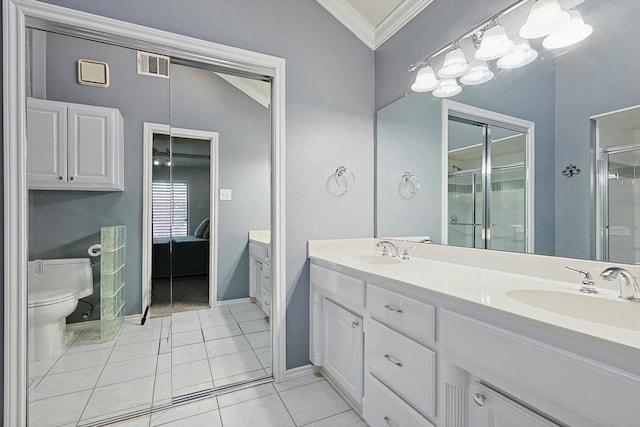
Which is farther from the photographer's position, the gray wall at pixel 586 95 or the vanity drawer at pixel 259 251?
the vanity drawer at pixel 259 251

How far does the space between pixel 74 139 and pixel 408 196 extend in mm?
2033

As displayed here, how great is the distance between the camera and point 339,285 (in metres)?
1.69

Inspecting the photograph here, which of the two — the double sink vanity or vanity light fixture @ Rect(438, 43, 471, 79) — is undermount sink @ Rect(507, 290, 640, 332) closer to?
the double sink vanity

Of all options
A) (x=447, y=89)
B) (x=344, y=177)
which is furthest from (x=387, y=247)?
(x=447, y=89)

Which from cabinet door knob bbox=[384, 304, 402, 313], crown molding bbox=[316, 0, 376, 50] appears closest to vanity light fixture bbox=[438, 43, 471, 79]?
crown molding bbox=[316, 0, 376, 50]

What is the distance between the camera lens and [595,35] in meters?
1.16

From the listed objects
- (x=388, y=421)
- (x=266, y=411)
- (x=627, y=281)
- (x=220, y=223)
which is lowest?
(x=266, y=411)

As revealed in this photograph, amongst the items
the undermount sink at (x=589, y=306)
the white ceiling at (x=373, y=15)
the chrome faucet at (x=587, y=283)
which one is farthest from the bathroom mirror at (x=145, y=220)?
the chrome faucet at (x=587, y=283)

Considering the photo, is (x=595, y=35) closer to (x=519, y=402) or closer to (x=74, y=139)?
(x=519, y=402)

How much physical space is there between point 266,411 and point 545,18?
2335 mm

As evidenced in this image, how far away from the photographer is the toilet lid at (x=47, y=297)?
1.46 meters

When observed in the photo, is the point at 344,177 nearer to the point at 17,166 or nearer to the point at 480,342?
the point at 480,342

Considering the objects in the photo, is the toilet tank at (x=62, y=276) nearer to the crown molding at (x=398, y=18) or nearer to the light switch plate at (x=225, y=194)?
the light switch plate at (x=225, y=194)

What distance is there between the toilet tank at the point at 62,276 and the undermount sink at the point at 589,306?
2.06 m
